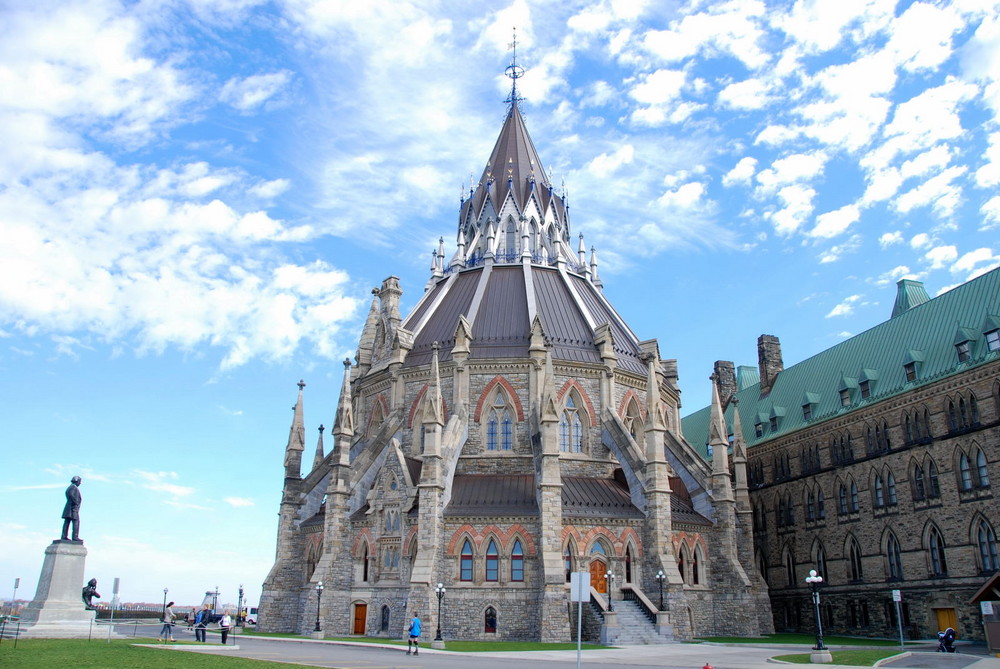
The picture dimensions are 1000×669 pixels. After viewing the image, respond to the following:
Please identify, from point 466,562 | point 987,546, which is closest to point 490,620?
point 466,562

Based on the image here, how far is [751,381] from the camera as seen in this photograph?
223 ft

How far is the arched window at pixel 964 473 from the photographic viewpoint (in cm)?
3662

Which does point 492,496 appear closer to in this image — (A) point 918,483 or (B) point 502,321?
(B) point 502,321

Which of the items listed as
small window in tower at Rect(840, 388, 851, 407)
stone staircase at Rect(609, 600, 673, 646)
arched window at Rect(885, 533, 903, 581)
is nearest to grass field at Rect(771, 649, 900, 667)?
stone staircase at Rect(609, 600, 673, 646)

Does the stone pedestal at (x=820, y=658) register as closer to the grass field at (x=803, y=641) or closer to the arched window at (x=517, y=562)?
the grass field at (x=803, y=641)

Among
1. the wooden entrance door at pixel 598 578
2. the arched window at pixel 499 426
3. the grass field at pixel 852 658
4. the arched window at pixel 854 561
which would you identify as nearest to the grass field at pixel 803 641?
the arched window at pixel 854 561

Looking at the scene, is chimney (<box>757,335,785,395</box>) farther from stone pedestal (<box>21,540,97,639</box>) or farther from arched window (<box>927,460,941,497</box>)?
stone pedestal (<box>21,540,97,639</box>)

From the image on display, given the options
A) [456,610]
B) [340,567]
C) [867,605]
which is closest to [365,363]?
[340,567]

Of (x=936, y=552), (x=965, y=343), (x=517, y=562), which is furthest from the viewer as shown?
(x=936, y=552)

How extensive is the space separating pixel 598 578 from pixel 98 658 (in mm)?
23700

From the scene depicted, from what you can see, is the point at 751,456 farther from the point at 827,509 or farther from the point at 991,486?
the point at 991,486

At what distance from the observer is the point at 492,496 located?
3912cm

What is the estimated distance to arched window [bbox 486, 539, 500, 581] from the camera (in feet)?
122

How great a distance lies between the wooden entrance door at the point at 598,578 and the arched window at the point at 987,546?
1661 centimetres
